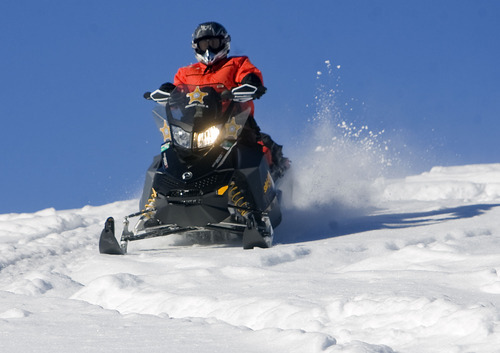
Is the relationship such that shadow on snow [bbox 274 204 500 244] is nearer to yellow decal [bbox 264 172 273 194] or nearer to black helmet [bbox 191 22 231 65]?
yellow decal [bbox 264 172 273 194]

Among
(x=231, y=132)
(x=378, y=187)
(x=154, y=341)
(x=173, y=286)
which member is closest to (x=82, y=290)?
(x=173, y=286)

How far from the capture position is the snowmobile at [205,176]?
713 centimetres

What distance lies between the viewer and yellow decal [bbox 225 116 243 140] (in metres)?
7.55

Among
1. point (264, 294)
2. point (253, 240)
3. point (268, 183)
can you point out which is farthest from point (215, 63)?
point (264, 294)

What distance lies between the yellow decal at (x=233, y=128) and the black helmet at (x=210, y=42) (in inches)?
37.1

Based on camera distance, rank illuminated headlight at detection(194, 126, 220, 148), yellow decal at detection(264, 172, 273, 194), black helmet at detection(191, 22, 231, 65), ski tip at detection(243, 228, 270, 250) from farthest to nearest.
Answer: black helmet at detection(191, 22, 231, 65)
yellow decal at detection(264, 172, 273, 194)
illuminated headlight at detection(194, 126, 220, 148)
ski tip at detection(243, 228, 270, 250)

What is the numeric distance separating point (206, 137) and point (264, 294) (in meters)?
3.06

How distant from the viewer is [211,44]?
825cm

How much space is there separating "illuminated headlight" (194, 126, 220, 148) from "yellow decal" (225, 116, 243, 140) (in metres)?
0.12

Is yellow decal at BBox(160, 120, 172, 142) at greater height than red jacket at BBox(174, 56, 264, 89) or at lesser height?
lesser

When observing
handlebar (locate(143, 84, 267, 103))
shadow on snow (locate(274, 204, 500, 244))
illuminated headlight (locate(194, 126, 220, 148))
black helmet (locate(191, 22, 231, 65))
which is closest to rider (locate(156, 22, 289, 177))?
black helmet (locate(191, 22, 231, 65))

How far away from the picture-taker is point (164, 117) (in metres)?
7.83

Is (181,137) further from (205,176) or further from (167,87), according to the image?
(167,87)

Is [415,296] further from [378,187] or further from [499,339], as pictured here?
[378,187]
